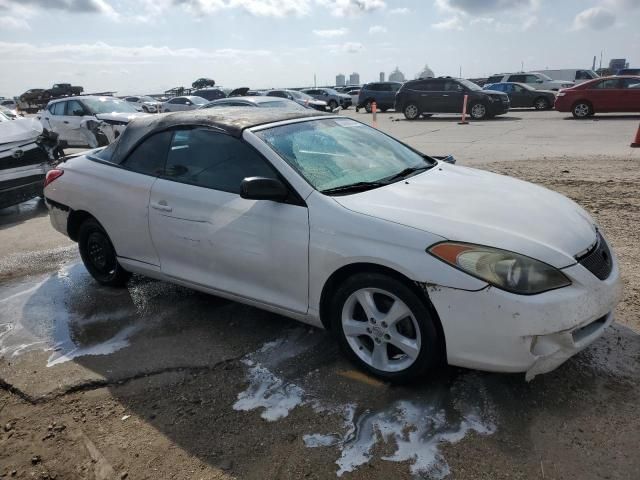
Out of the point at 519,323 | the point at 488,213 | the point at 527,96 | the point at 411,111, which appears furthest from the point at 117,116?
the point at 527,96

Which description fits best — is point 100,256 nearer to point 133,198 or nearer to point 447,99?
point 133,198

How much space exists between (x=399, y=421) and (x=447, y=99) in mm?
20832

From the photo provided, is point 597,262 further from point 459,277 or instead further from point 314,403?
point 314,403

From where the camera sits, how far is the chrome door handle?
3.75 m

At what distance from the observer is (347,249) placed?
9.40ft

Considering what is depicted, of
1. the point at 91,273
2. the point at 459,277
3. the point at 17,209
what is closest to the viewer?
the point at 459,277

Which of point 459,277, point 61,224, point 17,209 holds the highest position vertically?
point 459,277

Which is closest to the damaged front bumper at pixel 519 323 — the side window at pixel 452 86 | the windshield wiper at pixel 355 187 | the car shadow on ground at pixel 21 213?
the windshield wiper at pixel 355 187

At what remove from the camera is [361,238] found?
282cm

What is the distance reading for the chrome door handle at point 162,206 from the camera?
3754 millimetres

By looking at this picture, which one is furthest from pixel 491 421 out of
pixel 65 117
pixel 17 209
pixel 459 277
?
pixel 65 117

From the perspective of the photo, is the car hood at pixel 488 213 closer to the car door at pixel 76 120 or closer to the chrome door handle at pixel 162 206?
the chrome door handle at pixel 162 206

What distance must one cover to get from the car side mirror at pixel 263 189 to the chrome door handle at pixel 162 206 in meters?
0.88

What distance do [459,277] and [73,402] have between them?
235 centimetres
